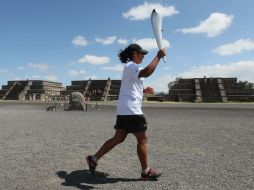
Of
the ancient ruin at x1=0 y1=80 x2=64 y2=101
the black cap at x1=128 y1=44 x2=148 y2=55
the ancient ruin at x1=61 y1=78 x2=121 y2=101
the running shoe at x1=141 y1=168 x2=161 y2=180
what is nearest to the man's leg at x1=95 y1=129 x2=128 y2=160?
the running shoe at x1=141 y1=168 x2=161 y2=180

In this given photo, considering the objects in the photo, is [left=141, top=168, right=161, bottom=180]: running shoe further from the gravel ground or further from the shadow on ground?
the shadow on ground

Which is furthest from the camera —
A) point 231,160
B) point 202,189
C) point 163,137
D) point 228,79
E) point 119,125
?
point 228,79

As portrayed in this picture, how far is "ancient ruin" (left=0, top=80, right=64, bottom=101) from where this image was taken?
64963mm

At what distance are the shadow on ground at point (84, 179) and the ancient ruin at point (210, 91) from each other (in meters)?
50.9

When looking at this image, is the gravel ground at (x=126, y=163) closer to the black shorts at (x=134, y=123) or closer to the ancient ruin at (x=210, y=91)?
the black shorts at (x=134, y=123)

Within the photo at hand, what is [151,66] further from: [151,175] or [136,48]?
[151,175]

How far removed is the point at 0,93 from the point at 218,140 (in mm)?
66564

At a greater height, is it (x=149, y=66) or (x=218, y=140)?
(x=149, y=66)

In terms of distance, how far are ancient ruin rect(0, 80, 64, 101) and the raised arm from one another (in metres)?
58.9

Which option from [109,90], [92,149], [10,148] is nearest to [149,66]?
[92,149]

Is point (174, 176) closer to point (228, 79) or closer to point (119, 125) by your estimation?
point (119, 125)

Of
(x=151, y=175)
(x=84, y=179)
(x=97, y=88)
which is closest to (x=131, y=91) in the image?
(x=151, y=175)

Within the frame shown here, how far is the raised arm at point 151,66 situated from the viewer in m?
5.17

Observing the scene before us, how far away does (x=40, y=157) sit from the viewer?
7.02 m
